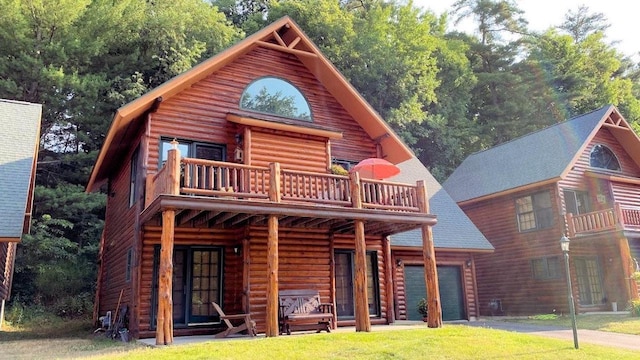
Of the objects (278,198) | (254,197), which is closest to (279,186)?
(278,198)

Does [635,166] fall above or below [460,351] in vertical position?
above

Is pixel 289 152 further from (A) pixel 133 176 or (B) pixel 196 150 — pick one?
(A) pixel 133 176

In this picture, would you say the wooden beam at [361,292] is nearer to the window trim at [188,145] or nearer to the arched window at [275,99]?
the window trim at [188,145]

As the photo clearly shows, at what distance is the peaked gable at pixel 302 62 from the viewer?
41.9 feet

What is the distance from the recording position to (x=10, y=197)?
1331cm

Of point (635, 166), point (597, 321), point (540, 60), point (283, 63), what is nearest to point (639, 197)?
point (635, 166)

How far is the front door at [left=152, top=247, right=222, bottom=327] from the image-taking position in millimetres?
12469

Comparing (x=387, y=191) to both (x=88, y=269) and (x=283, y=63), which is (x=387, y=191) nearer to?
(x=283, y=63)

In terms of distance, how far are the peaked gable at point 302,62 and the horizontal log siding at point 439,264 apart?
139 inches

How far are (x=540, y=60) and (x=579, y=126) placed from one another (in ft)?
71.3

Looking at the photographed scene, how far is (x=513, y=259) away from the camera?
22453 mm

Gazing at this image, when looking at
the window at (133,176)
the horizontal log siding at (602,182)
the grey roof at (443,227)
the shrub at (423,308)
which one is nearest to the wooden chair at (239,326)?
the window at (133,176)

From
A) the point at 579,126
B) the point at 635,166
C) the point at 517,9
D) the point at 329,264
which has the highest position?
the point at 517,9

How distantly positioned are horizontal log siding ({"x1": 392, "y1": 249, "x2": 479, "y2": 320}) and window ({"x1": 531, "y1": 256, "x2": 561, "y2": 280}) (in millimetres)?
3970
